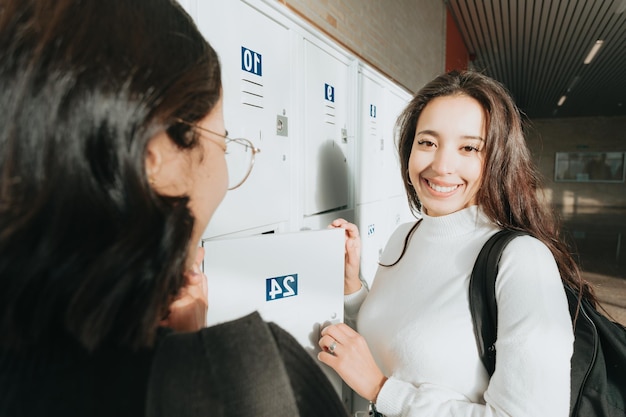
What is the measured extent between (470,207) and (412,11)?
14.6 ft

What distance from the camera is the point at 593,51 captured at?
902 centimetres

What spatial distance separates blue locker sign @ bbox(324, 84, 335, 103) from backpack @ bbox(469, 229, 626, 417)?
108 cm

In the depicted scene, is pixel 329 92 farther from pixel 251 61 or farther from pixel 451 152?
pixel 451 152

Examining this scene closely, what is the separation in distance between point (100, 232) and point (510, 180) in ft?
3.86

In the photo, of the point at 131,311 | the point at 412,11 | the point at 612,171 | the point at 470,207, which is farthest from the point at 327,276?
the point at 612,171

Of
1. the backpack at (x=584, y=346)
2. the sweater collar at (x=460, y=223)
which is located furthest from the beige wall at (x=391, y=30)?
the backpack at (x=584, y=346)

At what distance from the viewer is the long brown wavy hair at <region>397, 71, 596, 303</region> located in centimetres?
118

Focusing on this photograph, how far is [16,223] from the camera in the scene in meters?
0.41

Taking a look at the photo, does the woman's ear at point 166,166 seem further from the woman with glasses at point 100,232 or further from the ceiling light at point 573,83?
the ceiling light at point 573,83

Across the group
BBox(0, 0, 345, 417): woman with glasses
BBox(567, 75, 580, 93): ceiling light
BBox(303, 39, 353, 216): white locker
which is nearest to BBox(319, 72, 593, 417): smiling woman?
BBox(303, 39, 353, 216): white locker

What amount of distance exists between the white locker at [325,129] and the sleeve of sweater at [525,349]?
89cm

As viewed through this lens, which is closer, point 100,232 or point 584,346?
point 100,232

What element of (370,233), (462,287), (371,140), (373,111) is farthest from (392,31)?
(462,287)

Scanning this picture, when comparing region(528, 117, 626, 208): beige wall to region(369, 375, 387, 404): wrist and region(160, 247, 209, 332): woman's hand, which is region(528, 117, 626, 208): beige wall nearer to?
region(369, 375, 387, 404): wrist
